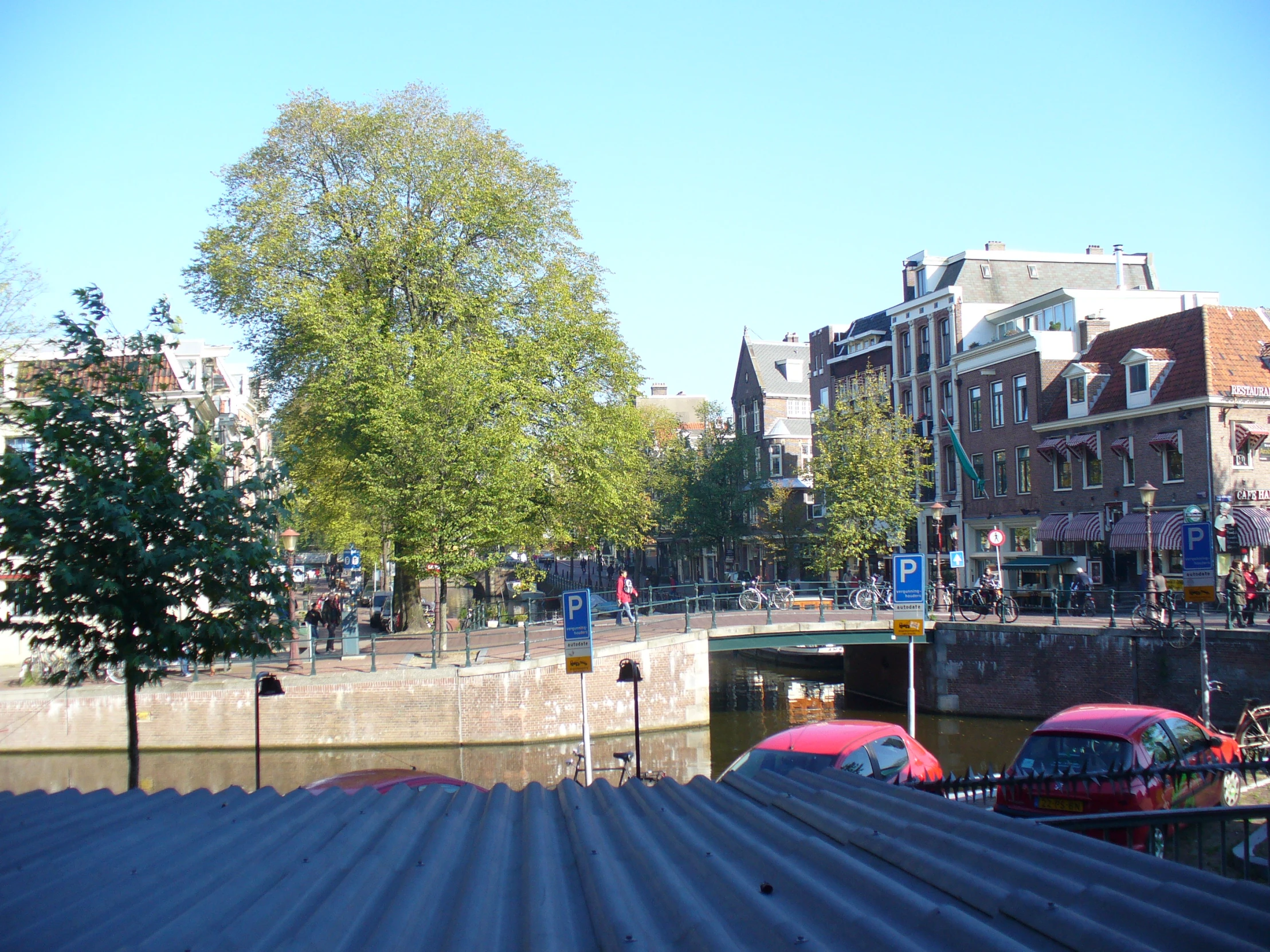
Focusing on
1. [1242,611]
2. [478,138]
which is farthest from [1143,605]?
[478,138]

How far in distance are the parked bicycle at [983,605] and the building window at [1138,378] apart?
9.40 meters

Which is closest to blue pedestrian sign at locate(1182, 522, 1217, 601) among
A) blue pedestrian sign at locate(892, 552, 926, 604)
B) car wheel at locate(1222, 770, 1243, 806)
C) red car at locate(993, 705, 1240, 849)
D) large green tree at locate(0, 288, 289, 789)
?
blue pedestrian sign at locate(892, 552, 926, 604)

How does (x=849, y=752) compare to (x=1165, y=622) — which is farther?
(x=1165, y=622)

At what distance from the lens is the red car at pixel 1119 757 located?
30.0ft

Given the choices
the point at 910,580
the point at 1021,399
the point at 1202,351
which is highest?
the point at 1202,351

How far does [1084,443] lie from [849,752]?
28.2m

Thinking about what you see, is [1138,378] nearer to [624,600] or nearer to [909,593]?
[624,600]

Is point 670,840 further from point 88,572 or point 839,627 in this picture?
point 839,627

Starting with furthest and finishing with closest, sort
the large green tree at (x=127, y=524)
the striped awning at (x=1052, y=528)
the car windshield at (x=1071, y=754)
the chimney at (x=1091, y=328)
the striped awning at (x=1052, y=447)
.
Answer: the chimney at (x=1091, y=328)
the striped awning at (x=1052, y=447)
the striped awning at (x=1052, y=528)
the large green tree at (x=127, y=524)
the car windshield at (x=1071, y=754)

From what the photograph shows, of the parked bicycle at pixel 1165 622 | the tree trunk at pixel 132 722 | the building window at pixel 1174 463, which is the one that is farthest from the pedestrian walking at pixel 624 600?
the building window at pixel 1174 463

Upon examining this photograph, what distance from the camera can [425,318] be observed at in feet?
99.6

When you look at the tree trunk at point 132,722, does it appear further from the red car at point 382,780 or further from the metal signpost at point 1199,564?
the metal signpost at point 1199,564

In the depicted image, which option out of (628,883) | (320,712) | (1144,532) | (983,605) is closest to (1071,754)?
(628,883)

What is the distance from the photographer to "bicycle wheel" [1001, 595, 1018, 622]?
28312 millimetres
